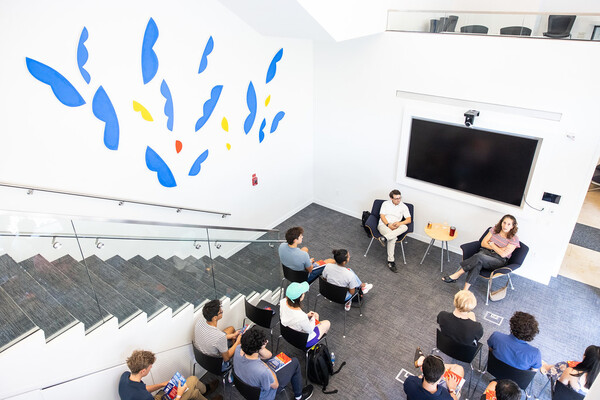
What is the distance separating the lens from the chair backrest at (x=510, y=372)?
3.84 meters

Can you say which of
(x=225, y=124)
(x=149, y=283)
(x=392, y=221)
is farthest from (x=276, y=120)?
(x=149, y=283)

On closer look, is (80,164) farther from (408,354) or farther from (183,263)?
(408,354)

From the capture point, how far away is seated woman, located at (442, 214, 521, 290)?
5512 millimetres

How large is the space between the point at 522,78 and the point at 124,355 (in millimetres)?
5733

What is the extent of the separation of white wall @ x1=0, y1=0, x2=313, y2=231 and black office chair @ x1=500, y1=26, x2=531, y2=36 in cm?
318

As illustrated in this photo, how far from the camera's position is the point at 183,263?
4.28 meters

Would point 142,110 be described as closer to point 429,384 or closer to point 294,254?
point 294,254

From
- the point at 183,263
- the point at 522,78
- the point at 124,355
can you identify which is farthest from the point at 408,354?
the point at 522,78

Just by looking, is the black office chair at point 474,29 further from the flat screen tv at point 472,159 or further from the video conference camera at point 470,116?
the flat screen tv at point 472,159

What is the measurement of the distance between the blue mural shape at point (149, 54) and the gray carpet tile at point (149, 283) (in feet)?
7.59

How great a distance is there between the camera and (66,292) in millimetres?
3359

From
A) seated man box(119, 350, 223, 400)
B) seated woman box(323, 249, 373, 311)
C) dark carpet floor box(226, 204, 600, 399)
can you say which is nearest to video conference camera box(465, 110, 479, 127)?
dark carpet floor box(226, 204, 600, 399)

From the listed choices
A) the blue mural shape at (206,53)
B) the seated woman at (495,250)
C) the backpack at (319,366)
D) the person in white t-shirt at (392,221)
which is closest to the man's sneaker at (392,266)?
the person in white t-shirt at (392,221)

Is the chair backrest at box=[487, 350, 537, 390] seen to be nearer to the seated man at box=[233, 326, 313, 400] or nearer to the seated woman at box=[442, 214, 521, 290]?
the seated woman at box=[442, 214, 521, 290]
